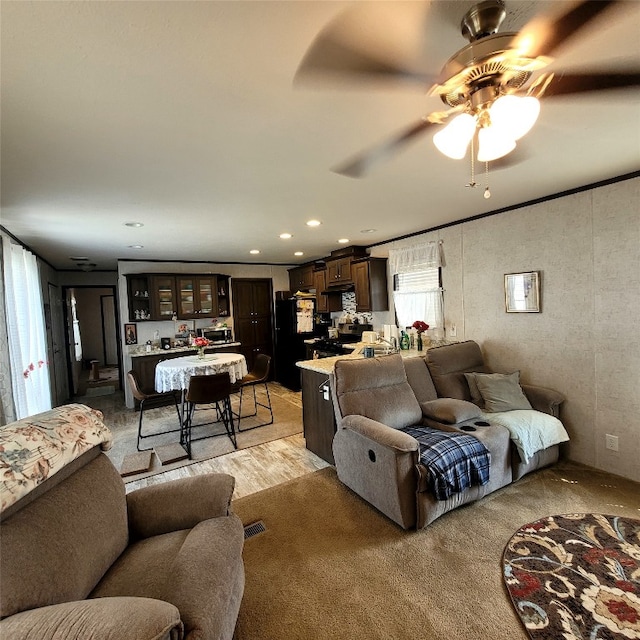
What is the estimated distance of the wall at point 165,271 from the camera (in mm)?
5395

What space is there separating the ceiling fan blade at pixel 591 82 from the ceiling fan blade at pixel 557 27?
0.80ft

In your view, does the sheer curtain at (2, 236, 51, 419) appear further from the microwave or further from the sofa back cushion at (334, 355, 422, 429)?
the sofa back cushion at (334, 355, 422, 429)

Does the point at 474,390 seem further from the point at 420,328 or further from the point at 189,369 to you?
the point at 189,369

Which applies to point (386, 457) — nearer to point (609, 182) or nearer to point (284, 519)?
point (284, 519)

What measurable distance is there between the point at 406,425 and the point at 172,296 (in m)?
4.54

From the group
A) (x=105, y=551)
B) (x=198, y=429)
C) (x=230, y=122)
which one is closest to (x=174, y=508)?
(x=105, y=551)

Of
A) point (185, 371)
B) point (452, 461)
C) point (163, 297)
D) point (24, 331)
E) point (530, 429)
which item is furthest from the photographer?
point (163, 297)

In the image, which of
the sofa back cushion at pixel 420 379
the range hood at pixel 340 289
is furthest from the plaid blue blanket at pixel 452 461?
the range hood at pixel 340 289


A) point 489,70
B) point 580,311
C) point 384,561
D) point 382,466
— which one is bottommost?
point 384,561

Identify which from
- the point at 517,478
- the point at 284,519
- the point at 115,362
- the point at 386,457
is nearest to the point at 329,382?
the point at 386,457

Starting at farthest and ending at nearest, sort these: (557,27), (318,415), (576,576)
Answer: (318,415) → (576,576) → (557,27)

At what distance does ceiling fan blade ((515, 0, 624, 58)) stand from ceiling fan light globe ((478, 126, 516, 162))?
0.22 m

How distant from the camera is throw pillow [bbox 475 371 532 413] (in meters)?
2.89

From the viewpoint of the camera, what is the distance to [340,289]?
5.47m
